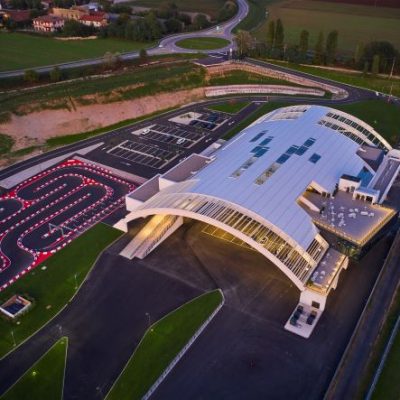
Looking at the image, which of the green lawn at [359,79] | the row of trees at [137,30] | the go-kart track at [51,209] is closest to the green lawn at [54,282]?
the go-kart track at [51,209]

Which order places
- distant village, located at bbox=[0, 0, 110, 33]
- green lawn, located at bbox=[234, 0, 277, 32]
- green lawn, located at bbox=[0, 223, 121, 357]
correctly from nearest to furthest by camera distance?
green lawn, located at bbox=[0, 223, 121, 357]
distant village, located at bbox=[0, 0, 110, 33]
green lawn, located at bbox=[234, 0, 277, 32]

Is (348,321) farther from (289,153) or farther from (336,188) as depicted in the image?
(289,153)

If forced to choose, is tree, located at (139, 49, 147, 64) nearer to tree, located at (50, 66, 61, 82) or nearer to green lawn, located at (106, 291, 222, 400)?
tree, located at (50, 66, 61, 82)

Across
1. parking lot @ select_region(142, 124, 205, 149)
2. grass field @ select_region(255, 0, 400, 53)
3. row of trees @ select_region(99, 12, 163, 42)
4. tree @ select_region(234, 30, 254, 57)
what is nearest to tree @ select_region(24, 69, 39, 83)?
parking lot @ select_region(142, 124, 205, 149)

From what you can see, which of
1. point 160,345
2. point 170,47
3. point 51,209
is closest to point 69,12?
point 170,47

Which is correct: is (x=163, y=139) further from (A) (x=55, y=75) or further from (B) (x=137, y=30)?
(B) (x=137, y=30)

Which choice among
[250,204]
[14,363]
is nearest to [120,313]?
[14,363]
